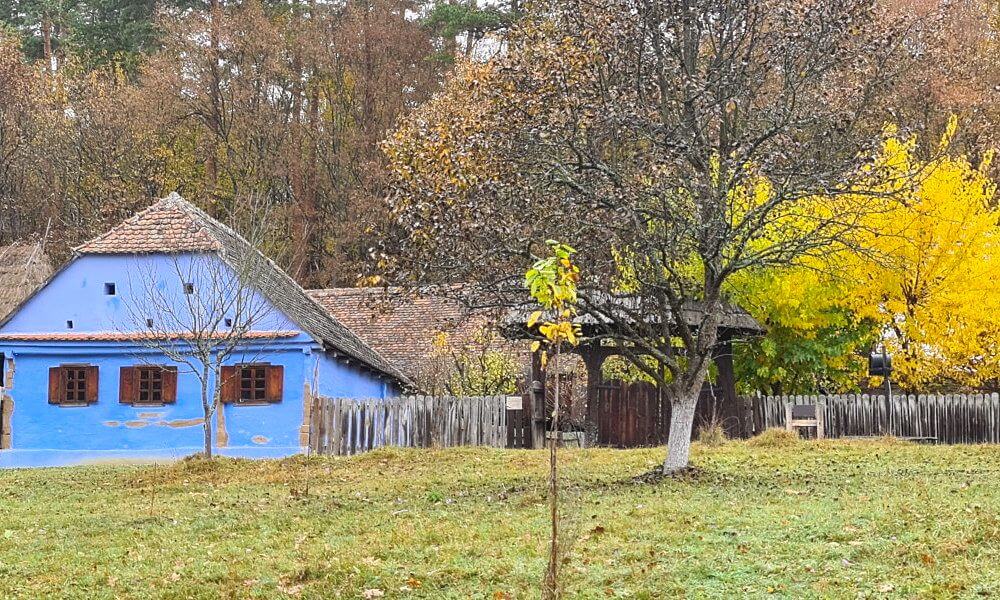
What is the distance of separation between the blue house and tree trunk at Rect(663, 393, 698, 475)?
40.0ft

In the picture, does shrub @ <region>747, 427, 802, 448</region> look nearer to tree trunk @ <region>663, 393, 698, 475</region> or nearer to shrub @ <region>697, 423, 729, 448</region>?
shrub @ <region>697, 423, 729, 448</region>

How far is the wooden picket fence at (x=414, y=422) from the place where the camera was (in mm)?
24016

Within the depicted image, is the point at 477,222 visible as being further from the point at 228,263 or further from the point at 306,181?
the point at 306,181

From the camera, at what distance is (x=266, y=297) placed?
25625mm

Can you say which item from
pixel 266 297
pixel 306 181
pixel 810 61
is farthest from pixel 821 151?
pixel 306 181

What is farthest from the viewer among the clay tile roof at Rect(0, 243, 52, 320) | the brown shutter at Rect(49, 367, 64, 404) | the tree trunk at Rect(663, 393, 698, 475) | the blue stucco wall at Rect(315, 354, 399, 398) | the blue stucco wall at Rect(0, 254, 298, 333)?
the clay tile roof at Rect(0, 243, 52, 320)

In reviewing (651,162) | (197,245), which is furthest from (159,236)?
(651,162)

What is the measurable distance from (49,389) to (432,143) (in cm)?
1510

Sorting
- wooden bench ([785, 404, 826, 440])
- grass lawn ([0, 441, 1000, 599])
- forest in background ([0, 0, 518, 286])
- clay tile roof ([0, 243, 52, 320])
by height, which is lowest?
grass lawn ([0, 441, 1000, 599])

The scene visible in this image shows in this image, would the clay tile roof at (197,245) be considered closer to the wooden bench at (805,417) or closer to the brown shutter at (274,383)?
the brown shutter at (274,383)

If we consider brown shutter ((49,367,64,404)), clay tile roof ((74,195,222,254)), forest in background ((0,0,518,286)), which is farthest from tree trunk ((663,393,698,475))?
forest in background ((0,0,518,286))

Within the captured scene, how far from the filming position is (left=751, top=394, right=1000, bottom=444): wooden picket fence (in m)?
25.3

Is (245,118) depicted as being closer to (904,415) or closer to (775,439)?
(904,415)

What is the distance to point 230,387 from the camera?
26875 millimetres
